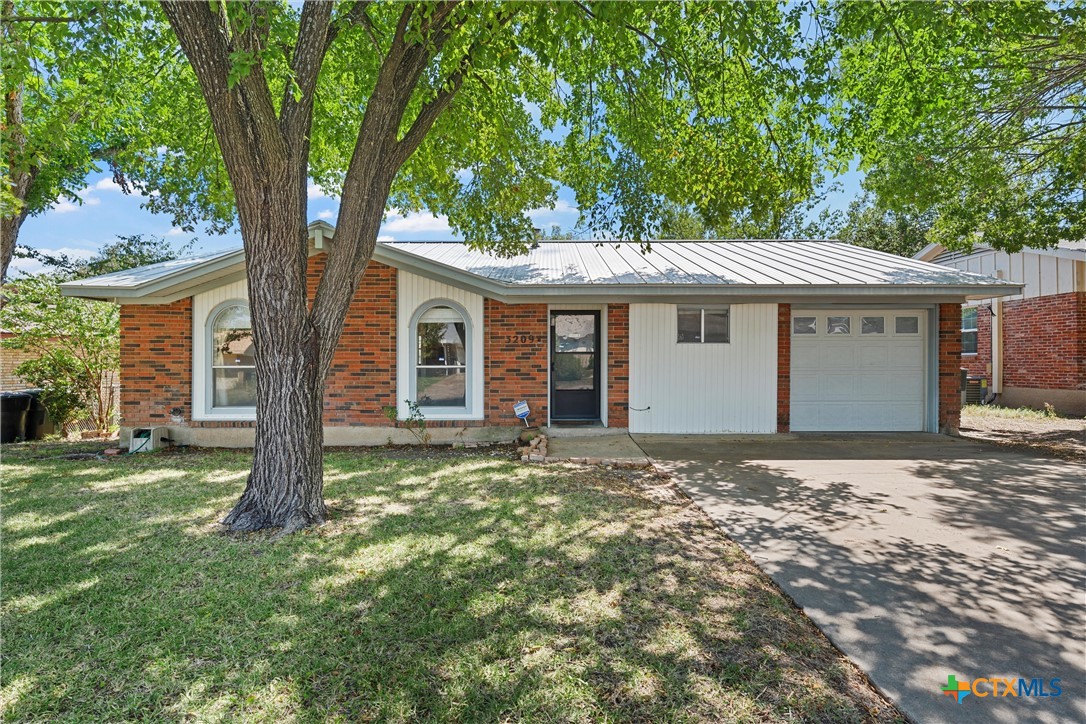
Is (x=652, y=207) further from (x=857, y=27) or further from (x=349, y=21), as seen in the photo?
(x=349, y=21)

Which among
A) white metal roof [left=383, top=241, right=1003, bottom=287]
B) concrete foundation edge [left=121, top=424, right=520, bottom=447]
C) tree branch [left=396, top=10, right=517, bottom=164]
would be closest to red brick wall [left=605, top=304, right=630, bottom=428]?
white metal roof [left=383, top=241, right=1003, bottom=287]

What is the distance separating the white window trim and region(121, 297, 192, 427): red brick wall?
0.12 meters

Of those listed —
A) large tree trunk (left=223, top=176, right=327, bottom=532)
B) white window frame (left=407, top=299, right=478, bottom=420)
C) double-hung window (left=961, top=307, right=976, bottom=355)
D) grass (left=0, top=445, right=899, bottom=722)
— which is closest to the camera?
grass (left=0, top=445, right=899, bottom=722)

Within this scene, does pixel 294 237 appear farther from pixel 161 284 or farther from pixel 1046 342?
pixel 1046 342

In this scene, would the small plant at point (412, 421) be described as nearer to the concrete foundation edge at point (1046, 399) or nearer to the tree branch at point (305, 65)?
the tree branch at point (305, 65)

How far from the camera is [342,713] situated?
221cm

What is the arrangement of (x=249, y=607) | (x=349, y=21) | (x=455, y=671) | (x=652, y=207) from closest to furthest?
(x=455, y=671), (x=249, y=607), (x=349, y=21), (x=652, y=207)

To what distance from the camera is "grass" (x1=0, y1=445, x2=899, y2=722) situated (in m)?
2.29

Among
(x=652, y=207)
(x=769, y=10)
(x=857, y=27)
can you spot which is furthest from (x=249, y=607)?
(x=857, y=27)

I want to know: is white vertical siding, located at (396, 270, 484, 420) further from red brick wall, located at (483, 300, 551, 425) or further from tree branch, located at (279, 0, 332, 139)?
tree branch, located at (279, 0, 332, 139)

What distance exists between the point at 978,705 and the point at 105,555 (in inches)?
221

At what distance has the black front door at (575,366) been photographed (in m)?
9.41

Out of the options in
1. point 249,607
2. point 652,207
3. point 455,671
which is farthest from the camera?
point 652,207

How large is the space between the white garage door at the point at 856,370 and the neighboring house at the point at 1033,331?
6017mm
